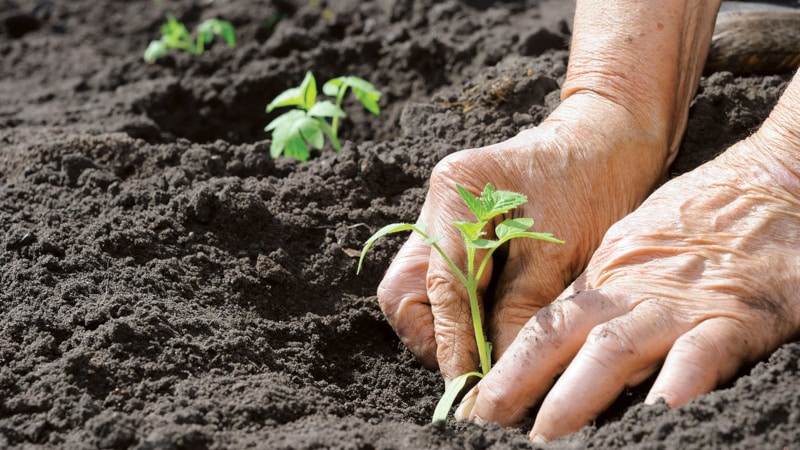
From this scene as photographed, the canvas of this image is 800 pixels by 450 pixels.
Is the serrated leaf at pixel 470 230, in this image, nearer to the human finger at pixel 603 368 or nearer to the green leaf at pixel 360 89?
the human finger at pixel 603 368

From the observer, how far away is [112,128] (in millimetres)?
4031

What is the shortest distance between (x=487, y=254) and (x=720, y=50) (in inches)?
66.7

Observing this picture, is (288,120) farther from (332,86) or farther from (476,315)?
(476,315)

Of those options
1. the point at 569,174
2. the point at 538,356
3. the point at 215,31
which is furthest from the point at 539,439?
the point at 215,31

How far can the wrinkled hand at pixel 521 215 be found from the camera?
2377 mm

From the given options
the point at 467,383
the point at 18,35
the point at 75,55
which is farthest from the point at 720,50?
the point at 18,35

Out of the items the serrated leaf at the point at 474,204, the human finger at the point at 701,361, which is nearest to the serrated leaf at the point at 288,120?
the serrated leaf at the point at 474,204

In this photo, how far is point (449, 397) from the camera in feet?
6.99

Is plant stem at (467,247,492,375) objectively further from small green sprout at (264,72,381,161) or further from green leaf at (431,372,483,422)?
small green sprout at (264,72,381,161)

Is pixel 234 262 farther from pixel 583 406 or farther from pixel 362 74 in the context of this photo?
pixel 362 74

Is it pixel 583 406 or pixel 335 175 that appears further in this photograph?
pixel 335 175

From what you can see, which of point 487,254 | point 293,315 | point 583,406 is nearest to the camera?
point 583,406

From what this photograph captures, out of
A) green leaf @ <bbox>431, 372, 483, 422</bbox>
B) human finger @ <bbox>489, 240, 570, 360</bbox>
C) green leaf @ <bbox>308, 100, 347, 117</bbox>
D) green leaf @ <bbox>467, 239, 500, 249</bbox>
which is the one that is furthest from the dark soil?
green leaf @ <bbox>467, 239, 500, 249</bbox>

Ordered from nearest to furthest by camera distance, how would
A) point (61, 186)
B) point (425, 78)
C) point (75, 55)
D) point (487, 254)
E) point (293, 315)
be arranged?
point (487, 254), point (293, 315), point (61, 186), point (425, 78), point (75, 55)
